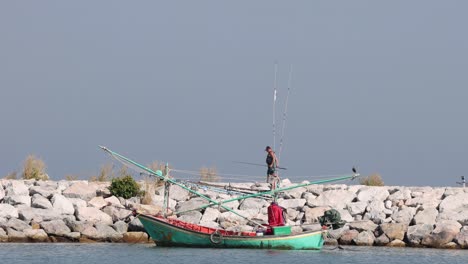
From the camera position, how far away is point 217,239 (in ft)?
151

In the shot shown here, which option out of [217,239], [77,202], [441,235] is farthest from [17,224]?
[441,235]

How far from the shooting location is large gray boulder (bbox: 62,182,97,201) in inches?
2021

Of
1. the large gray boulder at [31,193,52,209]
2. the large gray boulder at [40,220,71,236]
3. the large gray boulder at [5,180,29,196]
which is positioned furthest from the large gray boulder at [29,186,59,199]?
the large gray boulder at [40,220,71,236]

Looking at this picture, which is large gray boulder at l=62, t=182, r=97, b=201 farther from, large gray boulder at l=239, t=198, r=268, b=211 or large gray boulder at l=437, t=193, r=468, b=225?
large gray boulder at l=437, t=193, r=468, b=225

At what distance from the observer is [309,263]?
42.1m

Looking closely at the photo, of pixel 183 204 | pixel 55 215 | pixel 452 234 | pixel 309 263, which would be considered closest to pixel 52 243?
pixel 55 215

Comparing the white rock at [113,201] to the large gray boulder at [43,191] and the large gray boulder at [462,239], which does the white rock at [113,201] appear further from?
the large gray boulder at [462,239]

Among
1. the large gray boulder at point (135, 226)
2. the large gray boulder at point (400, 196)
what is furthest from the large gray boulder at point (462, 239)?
the large gray boulder at point (135, 226)

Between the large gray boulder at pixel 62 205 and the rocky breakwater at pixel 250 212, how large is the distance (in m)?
0.04

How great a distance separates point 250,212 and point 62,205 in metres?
7.06

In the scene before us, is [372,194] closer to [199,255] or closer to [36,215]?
[199,255]

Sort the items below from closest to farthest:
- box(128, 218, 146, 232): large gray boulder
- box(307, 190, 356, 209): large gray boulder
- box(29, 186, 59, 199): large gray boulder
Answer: box(128, 218, 146, 232): large gray boulder, box(29, 186, 59, 199): large gray boulder, box(307, 190, 356, 209): large gray boulder

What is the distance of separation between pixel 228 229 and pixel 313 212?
347 cm

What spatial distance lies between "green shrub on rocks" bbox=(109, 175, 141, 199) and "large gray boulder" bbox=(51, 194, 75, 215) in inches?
102
